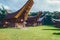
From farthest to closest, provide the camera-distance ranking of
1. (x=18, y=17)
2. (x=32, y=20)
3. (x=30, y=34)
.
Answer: (x=32, y=20) → (x=18, y=17) → (x=30, y=34)

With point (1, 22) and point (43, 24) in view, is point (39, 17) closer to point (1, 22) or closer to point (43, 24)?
point (43, 24)

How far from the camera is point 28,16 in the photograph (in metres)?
8.88

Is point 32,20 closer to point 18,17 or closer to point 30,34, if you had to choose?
point 18,17

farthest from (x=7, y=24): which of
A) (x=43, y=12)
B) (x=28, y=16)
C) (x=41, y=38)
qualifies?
(x=41, y=38)

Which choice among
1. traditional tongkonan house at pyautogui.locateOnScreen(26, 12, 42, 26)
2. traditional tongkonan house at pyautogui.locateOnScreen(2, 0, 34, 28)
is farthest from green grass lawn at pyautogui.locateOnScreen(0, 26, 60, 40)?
traditional tongkonan house at pyautogui.locateOnScreen(2, 0, 34, 28)

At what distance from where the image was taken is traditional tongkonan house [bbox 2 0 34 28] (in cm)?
852

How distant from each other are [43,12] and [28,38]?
2.11 meters

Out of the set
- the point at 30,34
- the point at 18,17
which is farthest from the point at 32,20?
the point at 30,34

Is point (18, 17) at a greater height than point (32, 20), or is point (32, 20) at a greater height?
point (18, 17)

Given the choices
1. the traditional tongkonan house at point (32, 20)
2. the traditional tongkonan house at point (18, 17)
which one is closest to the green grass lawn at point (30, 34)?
the traditional tongkonan house at point (32, 20)

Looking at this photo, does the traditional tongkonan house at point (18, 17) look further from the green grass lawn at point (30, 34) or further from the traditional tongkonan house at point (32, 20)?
the green grass lawn at point (30, 34)

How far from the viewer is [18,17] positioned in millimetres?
8828

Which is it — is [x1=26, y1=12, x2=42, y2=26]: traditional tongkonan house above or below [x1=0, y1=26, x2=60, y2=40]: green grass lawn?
above

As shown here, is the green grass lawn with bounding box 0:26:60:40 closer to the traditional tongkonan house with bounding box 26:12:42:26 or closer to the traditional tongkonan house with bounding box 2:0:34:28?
the traditional tongkonan house with bounding box 26:12:42:26
